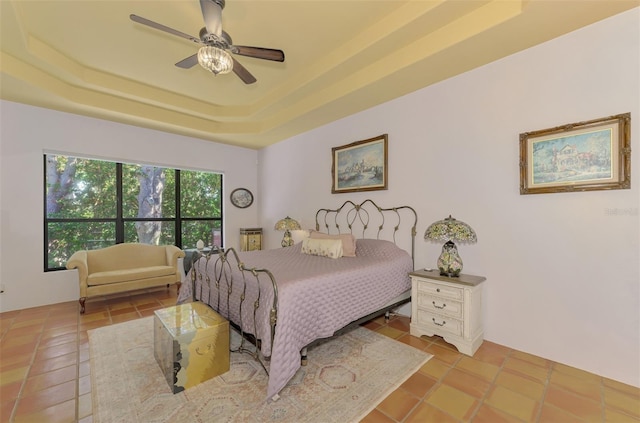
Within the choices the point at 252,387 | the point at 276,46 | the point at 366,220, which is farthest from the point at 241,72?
the point at 252,387

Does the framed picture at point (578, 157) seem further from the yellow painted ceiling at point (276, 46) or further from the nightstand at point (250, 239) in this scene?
the nightstand at point (250, 239)

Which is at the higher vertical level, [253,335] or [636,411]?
[253,335]

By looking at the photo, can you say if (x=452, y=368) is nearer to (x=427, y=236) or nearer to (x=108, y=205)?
(x=427, y=236)

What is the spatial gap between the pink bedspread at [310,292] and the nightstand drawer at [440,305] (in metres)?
0.29

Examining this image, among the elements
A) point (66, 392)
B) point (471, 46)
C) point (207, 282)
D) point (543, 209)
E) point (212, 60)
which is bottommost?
point (66, 392)

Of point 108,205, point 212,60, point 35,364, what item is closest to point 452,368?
point 212,60

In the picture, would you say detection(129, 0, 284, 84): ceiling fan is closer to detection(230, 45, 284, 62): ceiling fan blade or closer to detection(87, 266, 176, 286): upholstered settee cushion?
detection(230, 45, 284, 62): ceiling fan blade

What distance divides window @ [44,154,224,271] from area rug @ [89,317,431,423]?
7.95 ft

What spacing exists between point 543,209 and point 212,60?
310cm

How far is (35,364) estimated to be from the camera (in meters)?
2.25

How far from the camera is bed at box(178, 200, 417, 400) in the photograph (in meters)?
1.87

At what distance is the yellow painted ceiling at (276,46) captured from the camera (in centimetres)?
222

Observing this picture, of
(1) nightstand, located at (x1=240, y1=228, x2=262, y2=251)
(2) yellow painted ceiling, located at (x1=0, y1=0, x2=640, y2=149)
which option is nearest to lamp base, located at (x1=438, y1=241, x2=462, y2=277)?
(2) yellow painted ceiling, located at (x1=0, y1=0, x2=640, y2=149)

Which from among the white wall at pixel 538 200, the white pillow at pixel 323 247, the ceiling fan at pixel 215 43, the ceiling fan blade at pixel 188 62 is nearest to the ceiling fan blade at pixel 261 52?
the ceiling fan at pixel 215 43
